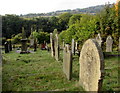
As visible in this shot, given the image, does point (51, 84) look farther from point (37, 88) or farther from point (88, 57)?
point (88, 57)

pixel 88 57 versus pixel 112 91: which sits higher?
pixel 88 57

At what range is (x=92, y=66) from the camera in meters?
6.74

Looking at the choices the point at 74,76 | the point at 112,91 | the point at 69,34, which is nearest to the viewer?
the point at 112,91

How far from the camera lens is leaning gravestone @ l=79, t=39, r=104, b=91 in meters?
6.22

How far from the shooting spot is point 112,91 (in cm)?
698

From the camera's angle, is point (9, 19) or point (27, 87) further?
point (9, 19)

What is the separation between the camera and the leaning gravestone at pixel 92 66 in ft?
20.4

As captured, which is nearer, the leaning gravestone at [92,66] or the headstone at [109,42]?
the leaning gravestone at [92,66]

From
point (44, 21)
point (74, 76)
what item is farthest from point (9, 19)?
point (74, 76)

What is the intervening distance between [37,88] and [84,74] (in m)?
2.04

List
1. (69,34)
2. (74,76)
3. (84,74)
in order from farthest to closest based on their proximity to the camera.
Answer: (69,34) < (74,76) < (84,74)

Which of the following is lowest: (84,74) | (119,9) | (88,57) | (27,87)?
(27,87)

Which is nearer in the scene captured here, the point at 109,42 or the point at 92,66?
the point at 92,66

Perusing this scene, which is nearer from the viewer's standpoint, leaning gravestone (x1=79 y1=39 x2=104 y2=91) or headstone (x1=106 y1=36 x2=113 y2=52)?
leaning gravestone (x1=79 y1=39 x2=104 y2=91)
